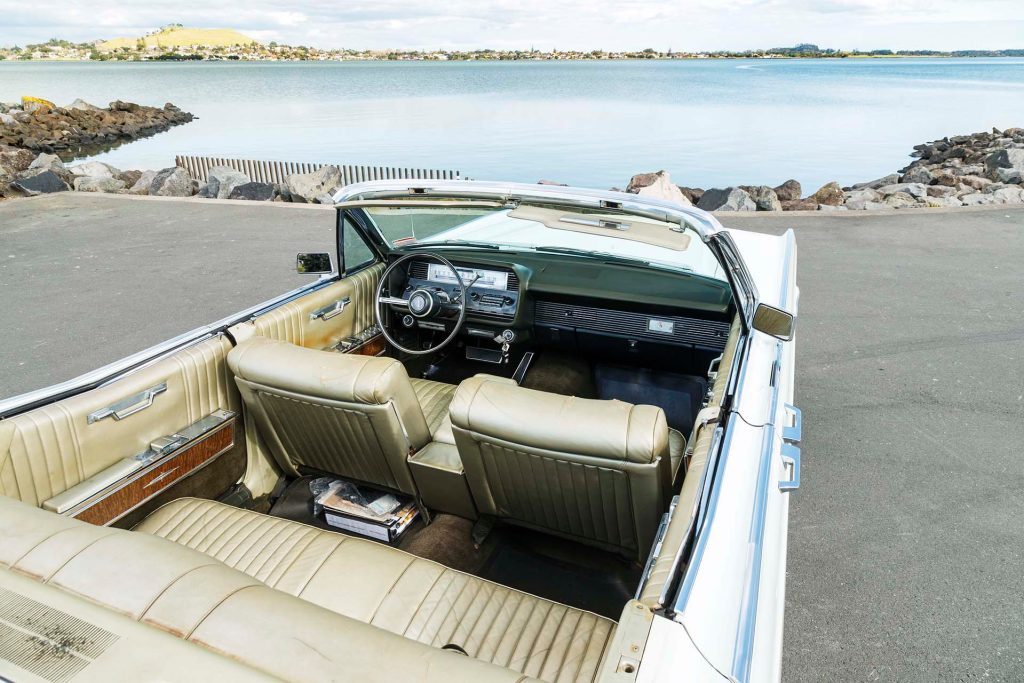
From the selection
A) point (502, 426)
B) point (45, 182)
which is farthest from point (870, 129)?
point (502, 426)

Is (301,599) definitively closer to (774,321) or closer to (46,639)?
(46,639)

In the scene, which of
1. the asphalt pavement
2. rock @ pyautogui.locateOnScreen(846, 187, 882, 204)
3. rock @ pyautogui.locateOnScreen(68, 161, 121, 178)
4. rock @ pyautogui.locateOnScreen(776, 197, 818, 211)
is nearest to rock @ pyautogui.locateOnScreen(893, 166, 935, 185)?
rock @ pyautogui.locateOnScreen(846, 187, 882, 204)

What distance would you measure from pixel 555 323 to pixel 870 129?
31801 millimetres

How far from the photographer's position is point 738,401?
2.33 meters

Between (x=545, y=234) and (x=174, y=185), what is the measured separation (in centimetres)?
1169

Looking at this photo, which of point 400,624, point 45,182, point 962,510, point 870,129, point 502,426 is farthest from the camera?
point 870,129

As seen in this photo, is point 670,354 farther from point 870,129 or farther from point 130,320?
point 870,129

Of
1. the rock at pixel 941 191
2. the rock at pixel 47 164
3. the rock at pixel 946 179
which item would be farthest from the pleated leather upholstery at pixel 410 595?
the rock at pixel 47 164

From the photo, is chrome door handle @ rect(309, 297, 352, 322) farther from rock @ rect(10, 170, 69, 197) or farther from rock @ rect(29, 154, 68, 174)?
rock @ rect(29, 154, 68, 174)

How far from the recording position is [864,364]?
494 cm

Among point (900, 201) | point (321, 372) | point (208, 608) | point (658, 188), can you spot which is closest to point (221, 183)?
point (658, 188)

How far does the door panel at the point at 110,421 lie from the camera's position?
217 centimetres

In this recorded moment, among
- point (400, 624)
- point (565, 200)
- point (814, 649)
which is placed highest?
point (565, 200)

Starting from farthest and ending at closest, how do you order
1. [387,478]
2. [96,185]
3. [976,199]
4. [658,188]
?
1. [96,185]
2. [976,199]
3. [658,188]
4. [387,478]
